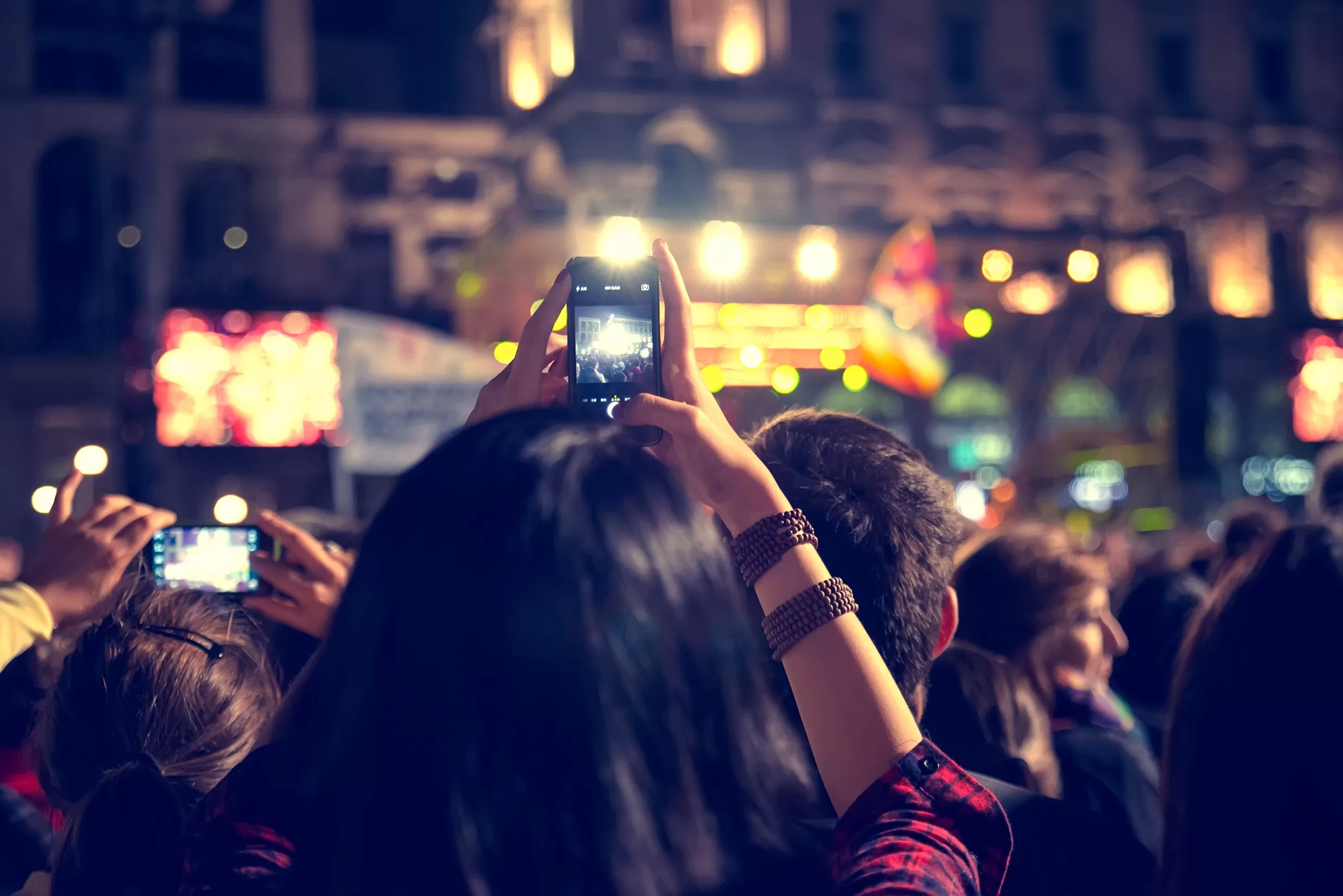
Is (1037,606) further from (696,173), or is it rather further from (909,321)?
(696,173)

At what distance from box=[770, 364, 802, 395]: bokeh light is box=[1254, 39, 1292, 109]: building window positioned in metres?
24.4

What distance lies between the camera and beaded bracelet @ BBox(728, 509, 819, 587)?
5.50 ft

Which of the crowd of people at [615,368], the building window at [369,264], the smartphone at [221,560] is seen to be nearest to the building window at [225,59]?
the building window at [369,264]

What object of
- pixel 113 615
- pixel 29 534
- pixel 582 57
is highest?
pixel 582 57

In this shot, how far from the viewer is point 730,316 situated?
18.4m

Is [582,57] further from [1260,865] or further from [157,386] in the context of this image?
[1260,865]

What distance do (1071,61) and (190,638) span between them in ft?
118

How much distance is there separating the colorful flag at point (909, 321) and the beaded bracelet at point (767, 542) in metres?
15.7

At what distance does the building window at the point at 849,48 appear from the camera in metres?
32.9

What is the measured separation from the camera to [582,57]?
27469 mm

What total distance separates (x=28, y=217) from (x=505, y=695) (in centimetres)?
3222

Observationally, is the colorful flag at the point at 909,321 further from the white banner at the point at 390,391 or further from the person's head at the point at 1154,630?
the person's head at the point at 1154,630

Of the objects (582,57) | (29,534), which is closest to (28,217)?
(29,534)

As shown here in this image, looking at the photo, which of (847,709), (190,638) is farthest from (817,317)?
(847,709)
